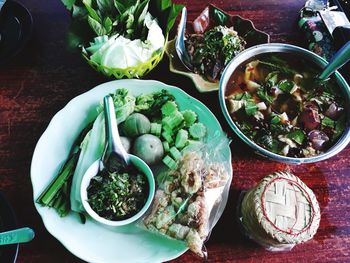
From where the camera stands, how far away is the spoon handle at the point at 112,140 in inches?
47.9

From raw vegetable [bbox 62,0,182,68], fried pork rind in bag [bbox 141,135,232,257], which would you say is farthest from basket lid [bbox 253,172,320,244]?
raw vegetable [bbox 62,0,182,68]

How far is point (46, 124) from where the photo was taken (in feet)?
4.59

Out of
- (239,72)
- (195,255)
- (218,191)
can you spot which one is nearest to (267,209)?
(218,191)

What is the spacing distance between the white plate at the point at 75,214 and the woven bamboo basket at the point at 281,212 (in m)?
0.18

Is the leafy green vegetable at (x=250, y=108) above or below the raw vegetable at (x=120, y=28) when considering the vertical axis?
below

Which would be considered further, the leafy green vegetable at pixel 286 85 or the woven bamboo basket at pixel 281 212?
the leafy green vegetable at pixel 286 85

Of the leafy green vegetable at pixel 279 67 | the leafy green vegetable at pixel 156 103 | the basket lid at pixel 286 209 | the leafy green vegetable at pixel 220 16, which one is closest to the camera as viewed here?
the basket lid at pixel 286 209

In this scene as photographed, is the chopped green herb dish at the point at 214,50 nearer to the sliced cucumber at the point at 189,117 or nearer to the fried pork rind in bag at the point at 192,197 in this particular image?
the sliced cucumber at the point at 189,117

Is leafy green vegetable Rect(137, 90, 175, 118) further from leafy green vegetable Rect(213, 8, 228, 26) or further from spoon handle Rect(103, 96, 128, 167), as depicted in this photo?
leafy green vegetable Rect(213, 8, 228, 26)

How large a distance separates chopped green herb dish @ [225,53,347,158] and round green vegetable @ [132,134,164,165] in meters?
0.28

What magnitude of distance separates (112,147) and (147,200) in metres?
0.20

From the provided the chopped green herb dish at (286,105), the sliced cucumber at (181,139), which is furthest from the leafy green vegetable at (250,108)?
the sliced cucumber at (181,139)

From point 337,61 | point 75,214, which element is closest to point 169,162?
point 75,214

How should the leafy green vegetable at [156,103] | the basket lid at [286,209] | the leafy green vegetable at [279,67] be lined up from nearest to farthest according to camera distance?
the basket lid at [286,209], the leafy green vegetable at [156,103], the leafy green vegetable at [279,67]
